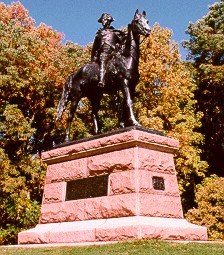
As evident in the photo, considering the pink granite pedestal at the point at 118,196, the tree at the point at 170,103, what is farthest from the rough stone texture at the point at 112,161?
the tree at the point at 170,103

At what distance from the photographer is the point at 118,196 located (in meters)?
7.60

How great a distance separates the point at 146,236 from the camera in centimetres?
679

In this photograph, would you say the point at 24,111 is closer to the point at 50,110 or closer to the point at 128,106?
the point at 50,110

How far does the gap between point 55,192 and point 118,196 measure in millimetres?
2097

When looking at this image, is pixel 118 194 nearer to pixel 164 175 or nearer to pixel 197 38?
pixel 164 175

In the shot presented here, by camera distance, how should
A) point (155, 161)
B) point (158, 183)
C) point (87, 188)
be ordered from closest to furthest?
1. point (158, 183)
2. point (155, 161)
3. point (87, 188)

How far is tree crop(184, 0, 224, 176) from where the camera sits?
23.4 metres

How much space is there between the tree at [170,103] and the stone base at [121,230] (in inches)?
454

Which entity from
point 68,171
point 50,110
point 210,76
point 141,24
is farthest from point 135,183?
point 210,76

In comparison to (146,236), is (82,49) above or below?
above

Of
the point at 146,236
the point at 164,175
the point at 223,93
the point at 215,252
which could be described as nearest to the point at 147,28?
the point at 164,175

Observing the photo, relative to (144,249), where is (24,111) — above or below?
above

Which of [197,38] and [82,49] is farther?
[197,38]

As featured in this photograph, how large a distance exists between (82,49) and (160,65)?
5065 millimetres
